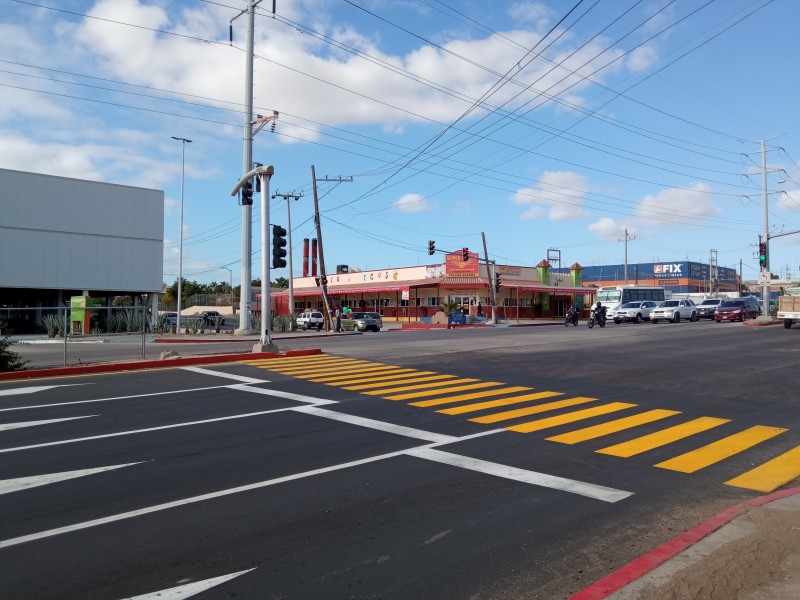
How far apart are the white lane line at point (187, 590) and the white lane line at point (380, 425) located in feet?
14.3

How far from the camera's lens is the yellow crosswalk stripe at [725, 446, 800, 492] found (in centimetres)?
658

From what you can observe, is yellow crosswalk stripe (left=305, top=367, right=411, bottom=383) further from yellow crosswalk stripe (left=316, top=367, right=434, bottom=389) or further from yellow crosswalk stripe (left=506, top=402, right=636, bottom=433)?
yellow crosswalk stripe (left=506, top=402, right=636, bottom=433)

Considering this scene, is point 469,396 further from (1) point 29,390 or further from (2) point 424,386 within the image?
(1) point 29,390

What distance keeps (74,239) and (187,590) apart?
48.2 metres

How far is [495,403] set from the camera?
11336 mm

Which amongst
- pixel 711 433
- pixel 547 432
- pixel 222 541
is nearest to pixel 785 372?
pixel 711 433

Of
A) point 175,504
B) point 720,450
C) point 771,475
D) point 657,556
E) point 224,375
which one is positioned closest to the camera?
point 657,556

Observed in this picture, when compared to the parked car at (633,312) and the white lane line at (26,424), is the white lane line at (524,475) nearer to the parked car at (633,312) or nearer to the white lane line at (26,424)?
the white lane line at (26,424)

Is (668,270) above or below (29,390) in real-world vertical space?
above

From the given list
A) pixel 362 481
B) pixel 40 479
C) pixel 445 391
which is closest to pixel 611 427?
pixel 445 391

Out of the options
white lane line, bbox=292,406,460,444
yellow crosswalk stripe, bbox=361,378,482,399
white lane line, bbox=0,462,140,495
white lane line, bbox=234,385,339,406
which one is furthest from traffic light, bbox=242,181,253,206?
white lane line, bbox=0,462,140,495

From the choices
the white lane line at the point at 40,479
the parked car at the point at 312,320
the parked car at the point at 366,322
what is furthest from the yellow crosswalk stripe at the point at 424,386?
the parked car at the point at 312,320

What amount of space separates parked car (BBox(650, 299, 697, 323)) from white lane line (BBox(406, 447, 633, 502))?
4023 cm

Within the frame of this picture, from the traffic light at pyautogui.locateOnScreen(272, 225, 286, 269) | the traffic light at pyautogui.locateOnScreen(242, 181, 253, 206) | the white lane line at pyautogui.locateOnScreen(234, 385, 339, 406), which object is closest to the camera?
the white lane line at pyautogui.locateOnScreen(234, 385, 339, 406)
